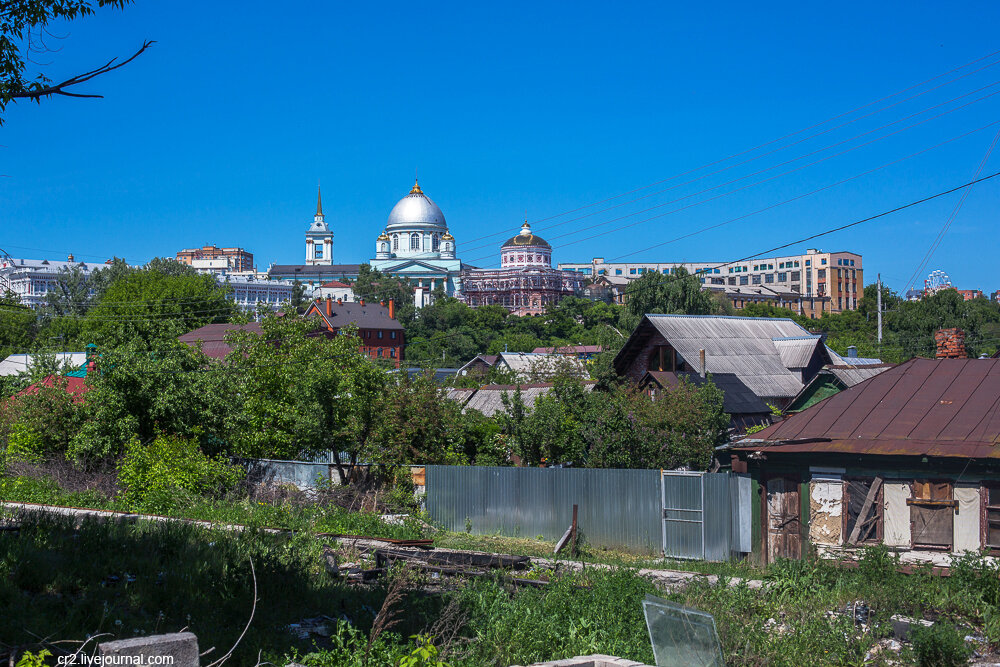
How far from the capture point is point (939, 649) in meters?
8.45

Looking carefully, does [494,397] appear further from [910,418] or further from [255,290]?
[255,290]

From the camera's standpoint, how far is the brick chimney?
58.2ft

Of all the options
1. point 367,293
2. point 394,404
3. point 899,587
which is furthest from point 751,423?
point 367,293

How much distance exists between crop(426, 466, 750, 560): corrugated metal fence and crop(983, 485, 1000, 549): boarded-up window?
3.79 metres

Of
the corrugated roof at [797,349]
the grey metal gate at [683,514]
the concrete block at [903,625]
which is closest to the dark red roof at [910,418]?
the grey metal gate at [683,514]

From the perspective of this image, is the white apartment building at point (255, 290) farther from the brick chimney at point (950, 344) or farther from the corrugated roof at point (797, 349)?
the brick chimney at point (950, 344)

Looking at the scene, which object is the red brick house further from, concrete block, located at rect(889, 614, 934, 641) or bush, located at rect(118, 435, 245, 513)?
concrete block, located at rect(889, 614, 934, 641)

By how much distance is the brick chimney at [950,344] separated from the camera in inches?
699

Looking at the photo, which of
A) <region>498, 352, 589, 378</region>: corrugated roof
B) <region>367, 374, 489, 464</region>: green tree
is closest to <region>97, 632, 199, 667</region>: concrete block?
<region>367, 374, 489, 464</region>: green tree

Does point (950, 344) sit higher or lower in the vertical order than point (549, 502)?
higher

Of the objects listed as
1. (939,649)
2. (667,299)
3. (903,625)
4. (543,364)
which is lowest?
(903,625)

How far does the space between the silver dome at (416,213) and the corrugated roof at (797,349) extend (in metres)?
155

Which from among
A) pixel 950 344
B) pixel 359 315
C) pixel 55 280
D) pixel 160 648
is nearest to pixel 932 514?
pixel 950 344

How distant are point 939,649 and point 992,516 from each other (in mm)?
6021
